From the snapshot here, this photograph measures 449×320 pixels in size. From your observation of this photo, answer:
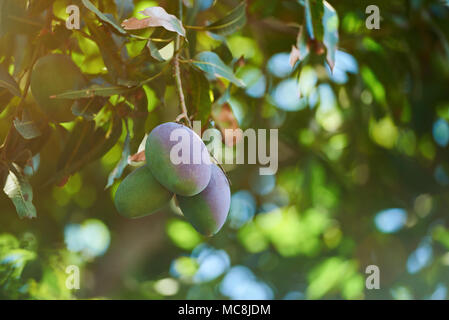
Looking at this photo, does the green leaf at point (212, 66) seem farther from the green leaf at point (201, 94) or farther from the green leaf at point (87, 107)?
the green leaf at point (87, 107)

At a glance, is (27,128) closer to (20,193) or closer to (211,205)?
(20,193)

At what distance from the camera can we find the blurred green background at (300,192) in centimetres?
112

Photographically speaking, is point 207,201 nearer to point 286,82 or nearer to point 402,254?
point 286,82

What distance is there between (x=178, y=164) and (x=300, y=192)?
1129 millimetres

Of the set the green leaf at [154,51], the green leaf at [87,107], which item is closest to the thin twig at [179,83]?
the green leaf at [154,51]

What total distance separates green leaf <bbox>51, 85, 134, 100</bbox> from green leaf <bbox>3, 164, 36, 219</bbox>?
0.12 meters

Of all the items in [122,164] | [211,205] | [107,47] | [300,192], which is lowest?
[211,205]

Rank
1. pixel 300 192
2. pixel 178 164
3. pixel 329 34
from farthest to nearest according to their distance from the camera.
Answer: pixel 300 192 < pixel 329 34 < pixel 178 164

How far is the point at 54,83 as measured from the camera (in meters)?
0.68

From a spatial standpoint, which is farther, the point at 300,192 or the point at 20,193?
the point at 300,192

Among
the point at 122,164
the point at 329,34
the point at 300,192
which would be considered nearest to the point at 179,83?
the point at 122,164

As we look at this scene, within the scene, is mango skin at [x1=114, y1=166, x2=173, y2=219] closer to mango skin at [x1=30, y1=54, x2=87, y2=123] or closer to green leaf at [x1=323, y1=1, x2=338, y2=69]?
mango skin at [x1=30, y1=54, x2=87, y2=123]

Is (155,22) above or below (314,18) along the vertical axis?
below
